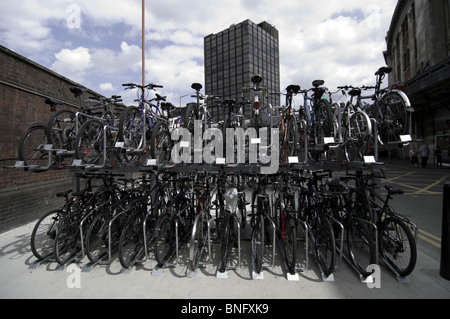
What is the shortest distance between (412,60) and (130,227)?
1099 inches

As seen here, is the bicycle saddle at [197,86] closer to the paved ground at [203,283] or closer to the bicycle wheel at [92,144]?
the bicycle wheel at [92,144]

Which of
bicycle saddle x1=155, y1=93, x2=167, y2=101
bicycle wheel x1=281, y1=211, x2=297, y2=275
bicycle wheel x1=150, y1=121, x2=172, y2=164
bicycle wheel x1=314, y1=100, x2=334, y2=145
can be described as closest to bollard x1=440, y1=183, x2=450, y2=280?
bicycle wheel x1=314, y1=100, x2=334, y2=145

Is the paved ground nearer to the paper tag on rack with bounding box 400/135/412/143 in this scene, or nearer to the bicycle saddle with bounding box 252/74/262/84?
the paper tag on rack with bounding box 400/135/412/143

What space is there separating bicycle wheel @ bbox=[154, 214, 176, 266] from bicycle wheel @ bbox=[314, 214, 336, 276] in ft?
7.67

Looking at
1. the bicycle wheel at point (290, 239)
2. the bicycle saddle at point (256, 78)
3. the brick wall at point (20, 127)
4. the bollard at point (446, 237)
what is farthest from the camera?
the brick wall at point (20, 127)

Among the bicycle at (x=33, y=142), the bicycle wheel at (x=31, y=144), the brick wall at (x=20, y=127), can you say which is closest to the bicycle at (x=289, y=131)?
the bicycle at (x=33, y=142)

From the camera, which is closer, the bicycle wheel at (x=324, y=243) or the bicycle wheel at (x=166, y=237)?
the bicycle wheel at (x=324, y=243)

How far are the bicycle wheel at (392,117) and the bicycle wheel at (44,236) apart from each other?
5.71 m

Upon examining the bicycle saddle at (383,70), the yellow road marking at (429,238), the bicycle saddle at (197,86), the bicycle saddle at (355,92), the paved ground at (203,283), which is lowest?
the paved ground at (203,283)

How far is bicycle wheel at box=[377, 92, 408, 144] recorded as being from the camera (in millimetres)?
3729

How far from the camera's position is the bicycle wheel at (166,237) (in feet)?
11.5
